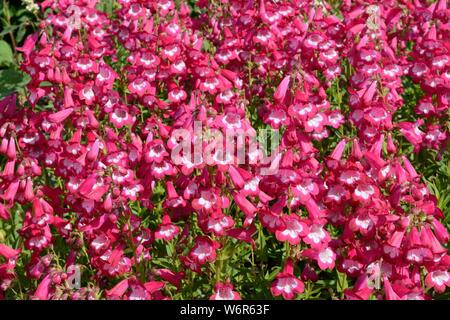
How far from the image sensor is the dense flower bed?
3.88m

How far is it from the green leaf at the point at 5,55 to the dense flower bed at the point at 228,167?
2.71 metres

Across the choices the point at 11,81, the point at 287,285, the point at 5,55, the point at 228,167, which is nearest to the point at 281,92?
the point at 228,167

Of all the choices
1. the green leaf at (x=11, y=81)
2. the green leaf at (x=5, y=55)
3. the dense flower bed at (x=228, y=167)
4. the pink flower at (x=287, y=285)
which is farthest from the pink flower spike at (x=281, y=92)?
the green leaf at (x=5, y=55)

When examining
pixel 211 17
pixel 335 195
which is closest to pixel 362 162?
pixel 335 195

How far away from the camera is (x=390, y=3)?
6.86 meters

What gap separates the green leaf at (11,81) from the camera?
8.30 metres

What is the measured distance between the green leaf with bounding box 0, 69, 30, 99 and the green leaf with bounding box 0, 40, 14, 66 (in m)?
0.57

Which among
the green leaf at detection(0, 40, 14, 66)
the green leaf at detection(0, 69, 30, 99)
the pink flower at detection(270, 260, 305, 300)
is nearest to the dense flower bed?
the pink flower at detection(270, 260, 305, 300)

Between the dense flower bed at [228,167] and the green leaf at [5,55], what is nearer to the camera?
the dense flower bed at [228,167]

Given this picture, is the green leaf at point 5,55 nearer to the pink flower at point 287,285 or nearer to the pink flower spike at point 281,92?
the pink flower spike at point 281,92

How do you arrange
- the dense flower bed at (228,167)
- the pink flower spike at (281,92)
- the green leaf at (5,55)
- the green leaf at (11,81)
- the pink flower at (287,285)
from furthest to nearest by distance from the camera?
the green leaf at (5,55), the green leaf at (11,81), the pink flower spike at (281,92), the pink flower at (287,285), the dense flower bed at (228,167)

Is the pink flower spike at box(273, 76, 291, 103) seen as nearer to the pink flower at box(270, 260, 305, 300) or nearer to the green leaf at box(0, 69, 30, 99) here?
the pink flower at box(270, 260, 305, 300)

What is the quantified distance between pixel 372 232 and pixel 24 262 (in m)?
2.81
